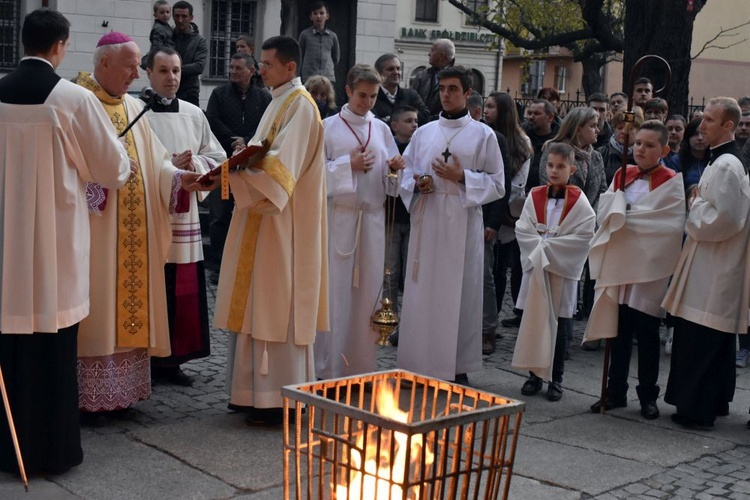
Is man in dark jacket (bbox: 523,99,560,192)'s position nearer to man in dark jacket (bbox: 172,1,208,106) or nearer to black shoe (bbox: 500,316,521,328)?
black shoe (bbox: 500,316,521,328)

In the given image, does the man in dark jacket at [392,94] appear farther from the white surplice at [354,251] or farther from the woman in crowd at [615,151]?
the white surplice at [354,251]

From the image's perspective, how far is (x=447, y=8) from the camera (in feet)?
146

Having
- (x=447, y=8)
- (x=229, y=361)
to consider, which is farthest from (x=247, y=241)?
(x=447, y=8)

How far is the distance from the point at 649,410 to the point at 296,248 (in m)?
2.47

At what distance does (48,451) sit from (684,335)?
381 cm

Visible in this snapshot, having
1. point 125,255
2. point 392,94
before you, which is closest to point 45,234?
point 125,255

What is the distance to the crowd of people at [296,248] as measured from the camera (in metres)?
5.04

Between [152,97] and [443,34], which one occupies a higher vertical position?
[443,34]

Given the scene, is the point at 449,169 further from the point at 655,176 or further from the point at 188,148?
the point at 188,148

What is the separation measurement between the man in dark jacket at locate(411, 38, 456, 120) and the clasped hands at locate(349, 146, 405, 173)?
3.67 metres

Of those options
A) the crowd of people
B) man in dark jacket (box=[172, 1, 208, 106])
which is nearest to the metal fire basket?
the crowd of people

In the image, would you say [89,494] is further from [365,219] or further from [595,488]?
[365,219]

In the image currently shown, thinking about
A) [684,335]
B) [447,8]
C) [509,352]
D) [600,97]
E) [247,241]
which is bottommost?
[509,352]

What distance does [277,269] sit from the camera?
5977mm
